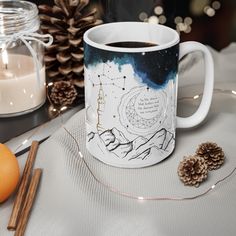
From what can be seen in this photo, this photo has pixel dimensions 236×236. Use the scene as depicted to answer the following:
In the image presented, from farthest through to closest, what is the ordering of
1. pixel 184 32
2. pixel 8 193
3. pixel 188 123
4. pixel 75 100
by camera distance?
1. pixel 184 32
2. pixel 75 100
3. pixel 188 123
4. pixel 8 193

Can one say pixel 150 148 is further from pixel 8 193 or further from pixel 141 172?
pixel 8 193

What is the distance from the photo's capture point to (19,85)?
1.98ft

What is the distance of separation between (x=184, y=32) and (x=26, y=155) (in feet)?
1.45

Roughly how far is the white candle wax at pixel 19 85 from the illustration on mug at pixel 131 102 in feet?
0.42

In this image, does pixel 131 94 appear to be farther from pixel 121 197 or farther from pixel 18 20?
pixel 18 20

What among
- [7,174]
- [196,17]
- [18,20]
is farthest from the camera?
[196,17]

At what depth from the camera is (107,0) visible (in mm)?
727

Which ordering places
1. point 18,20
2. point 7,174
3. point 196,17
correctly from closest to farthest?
point 7,174 < point 18,20 < point 196,17

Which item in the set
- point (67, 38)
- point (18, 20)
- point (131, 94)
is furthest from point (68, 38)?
point (131, 94)

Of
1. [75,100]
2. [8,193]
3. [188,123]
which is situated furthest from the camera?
[75,100]

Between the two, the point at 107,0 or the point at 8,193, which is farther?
the point at 107,0

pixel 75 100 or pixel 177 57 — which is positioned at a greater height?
pixel 177 57

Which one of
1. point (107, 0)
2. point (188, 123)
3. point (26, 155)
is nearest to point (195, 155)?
point (188, 123)

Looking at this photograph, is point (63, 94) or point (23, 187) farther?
point (63, 94)
